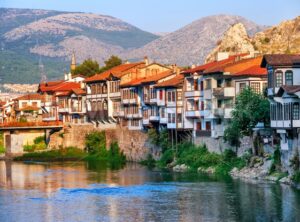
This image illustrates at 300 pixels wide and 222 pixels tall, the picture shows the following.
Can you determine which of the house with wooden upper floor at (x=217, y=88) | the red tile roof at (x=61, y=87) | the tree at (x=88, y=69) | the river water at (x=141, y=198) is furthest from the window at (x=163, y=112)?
the tree at (x=88, y=69)

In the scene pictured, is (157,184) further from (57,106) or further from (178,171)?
(57,106)

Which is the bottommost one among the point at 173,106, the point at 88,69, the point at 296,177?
the point at 296,177

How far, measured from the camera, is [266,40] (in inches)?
4395

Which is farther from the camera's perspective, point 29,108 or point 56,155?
point 29,108

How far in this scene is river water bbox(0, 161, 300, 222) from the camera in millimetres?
47156

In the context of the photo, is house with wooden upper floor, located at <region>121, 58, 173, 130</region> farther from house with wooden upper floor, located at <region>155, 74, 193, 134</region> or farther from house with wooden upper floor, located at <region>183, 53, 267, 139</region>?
house with wooden upper floor, located at <region>183, 53, 267, 139</region>

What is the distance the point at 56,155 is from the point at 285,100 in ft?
147

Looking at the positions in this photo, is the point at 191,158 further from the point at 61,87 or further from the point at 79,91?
the point at 61,87

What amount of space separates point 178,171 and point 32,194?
1532cm

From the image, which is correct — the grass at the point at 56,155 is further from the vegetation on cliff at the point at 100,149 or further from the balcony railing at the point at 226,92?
the balcony railing at the point at 226,92

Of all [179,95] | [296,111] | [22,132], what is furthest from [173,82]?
[22,132]

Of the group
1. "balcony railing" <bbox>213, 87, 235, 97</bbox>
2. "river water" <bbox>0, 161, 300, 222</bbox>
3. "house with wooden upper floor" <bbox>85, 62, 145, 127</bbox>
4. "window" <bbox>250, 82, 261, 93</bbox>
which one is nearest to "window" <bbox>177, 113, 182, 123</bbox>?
"river water" <bbox>0, 161, 300, 222</bbox>

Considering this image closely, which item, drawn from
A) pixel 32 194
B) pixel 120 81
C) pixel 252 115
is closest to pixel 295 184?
pixel 252 115

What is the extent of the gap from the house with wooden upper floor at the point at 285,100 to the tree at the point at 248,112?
366 centimetres
